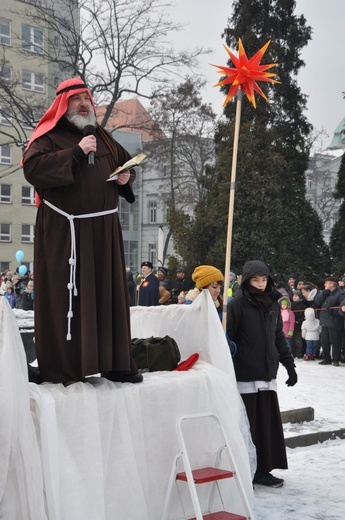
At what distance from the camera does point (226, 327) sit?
6.12 metres

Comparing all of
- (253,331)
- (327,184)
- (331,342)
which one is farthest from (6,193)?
(253,331)

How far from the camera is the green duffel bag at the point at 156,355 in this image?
490 centimetres

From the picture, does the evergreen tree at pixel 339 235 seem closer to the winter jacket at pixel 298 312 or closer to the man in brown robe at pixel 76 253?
the winter jacket at pixel 298 312

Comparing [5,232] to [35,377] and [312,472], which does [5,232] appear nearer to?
[312,472]

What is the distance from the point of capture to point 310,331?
1438 centimetres

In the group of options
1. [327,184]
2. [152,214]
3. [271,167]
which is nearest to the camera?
[271,167]

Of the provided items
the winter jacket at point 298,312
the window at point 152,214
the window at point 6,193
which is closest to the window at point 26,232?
the window at point 6,193

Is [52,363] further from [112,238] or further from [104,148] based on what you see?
[104,148]

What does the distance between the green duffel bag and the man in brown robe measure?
472 millimetres

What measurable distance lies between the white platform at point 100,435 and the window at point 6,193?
45.4 metres

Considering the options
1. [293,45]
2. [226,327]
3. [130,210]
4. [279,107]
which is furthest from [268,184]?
[130,210]

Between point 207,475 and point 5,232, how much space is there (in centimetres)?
4604

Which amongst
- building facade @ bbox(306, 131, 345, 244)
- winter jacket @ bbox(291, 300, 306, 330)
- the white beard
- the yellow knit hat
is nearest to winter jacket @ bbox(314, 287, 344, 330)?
winter jacket @ bbox(291, 300, 306, 330)

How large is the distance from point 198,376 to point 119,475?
81 centimetres
